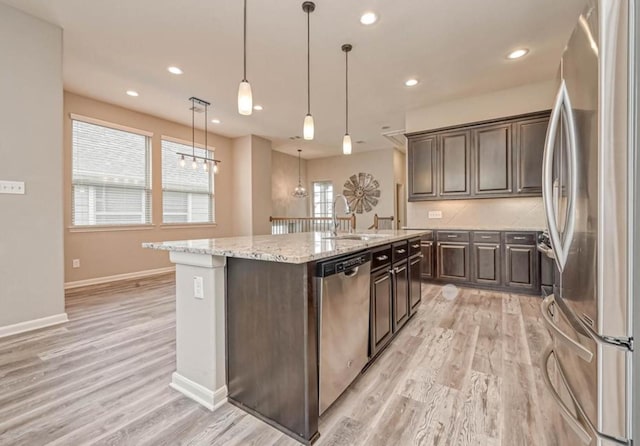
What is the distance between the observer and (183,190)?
19.6 feet

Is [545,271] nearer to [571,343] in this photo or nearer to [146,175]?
[571,343]

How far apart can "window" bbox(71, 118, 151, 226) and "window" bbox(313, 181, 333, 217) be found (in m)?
5.27

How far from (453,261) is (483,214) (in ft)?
3.18

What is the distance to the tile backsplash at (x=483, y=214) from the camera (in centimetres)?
430

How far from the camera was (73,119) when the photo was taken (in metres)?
4.40

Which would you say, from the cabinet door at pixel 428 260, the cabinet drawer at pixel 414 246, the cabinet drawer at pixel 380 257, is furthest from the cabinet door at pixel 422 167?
the cabinet drawer at pixel 380 257

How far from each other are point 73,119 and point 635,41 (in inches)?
235

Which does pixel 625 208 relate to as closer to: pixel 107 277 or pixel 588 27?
pixel 588 27

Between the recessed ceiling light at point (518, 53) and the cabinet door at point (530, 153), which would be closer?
the recessed ceiling light at point (518, 53)

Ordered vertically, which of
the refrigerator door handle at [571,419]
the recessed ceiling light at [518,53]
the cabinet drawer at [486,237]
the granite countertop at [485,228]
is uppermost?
the recessed ceiling light at [518,53]

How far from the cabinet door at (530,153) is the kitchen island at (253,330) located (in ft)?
11.3

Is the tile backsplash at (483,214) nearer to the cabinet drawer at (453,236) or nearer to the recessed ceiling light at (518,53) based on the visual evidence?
the cabinet drawer at (453,236)

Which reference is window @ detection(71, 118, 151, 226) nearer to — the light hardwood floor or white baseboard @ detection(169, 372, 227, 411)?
the light hardwood floor


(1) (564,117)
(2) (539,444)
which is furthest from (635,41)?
(2) (539,444)
